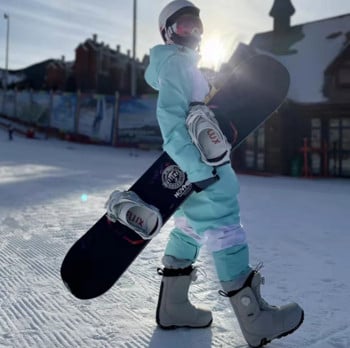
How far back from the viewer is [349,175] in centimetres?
1328

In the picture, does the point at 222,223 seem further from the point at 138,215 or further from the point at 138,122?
the point at 138,122

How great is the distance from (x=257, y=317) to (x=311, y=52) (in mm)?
14674

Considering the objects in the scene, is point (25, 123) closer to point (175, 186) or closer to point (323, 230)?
point (323, 230)

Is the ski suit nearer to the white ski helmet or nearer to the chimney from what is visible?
the white ski helmet

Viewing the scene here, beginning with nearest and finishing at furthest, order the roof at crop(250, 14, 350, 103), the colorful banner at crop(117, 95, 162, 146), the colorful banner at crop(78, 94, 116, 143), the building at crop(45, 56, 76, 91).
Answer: the roof at crop(250, 14, 350, 103), the colorful banner at crop(117, 95, 162, 146), the colorful banner at crop(78, 94, 116, 143), the building at crop(45, 56, 76, 91)

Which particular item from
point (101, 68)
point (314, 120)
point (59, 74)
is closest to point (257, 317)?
point (314, 120)

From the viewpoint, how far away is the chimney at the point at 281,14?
17578mm

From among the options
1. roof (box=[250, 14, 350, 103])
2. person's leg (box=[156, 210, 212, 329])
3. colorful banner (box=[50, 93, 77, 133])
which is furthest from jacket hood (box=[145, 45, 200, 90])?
colorful banner (box=[50, 93, 77, 133])

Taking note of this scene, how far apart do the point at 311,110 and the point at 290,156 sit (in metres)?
1.60

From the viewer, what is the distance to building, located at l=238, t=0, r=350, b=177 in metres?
13.5

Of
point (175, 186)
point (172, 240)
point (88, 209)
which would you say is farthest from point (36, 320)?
point (88, 209)

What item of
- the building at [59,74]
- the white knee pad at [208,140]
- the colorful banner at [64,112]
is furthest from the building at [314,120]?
the building at [59,74]

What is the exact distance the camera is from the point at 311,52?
15.1m

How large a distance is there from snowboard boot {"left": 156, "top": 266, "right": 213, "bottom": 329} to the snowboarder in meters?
0.12
